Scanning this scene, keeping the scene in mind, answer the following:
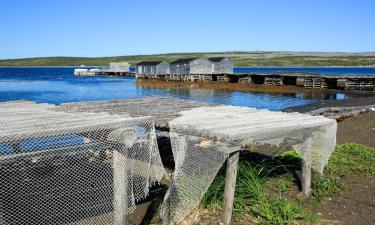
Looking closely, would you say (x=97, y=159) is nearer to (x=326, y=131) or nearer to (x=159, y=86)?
(x=326, y=131)

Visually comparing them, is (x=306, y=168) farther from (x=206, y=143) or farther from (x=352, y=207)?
(x=206, y=143)

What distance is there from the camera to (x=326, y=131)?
6.64m

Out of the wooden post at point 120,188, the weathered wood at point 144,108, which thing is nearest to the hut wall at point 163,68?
the weathered wood at point 144,108

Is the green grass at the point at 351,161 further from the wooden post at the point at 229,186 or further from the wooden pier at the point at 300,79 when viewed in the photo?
the wooden pier at the point at 300,79

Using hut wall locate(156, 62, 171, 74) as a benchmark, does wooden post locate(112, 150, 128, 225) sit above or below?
above

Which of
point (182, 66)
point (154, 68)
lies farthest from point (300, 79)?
point (154, 68)

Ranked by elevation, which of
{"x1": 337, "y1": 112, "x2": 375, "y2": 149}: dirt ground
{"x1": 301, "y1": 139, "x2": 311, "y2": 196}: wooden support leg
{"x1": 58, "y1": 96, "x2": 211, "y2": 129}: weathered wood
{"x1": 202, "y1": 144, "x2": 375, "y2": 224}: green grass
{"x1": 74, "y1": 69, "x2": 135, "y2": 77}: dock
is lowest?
{"x1": 74, "y1": 69, "x2": 135, "y2": 77}: dock

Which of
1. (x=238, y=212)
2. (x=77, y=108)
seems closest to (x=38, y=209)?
(x=77, y=108)

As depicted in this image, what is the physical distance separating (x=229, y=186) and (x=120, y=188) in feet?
4.62

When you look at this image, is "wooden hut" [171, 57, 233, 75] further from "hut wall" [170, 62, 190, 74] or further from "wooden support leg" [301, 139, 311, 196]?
"wooden support leg" [301, 139, 311, 196]

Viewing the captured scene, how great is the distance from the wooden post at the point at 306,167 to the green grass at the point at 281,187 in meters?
0.16

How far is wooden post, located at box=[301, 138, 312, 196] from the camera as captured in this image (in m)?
6.69

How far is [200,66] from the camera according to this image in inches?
3071

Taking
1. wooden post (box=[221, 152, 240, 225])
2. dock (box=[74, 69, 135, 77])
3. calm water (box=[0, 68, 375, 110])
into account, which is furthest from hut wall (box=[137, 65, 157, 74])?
wooden post (box=[221, 152, 240, 225])
